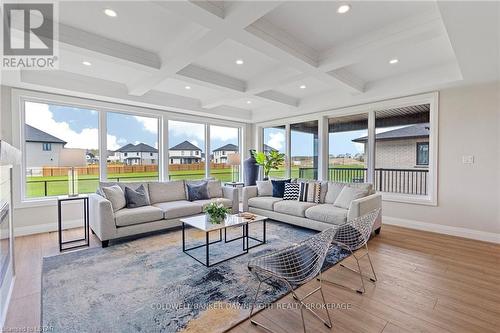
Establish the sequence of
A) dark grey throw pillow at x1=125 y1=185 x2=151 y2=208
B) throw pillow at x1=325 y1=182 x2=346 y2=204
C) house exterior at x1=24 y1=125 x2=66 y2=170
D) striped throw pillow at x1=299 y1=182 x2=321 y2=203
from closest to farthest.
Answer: dark grey throw pillow at x1=125 y1=185 x2=151 y2=208 < house exterior at x1=24 y1=125 x2=66 y2=170 < throw pillow at x1=325 y1=182 x2=346 y2=204 < striped throw pillow at x1=299 y1=182 x2=321 y2=203

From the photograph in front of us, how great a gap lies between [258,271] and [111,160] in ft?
14.6

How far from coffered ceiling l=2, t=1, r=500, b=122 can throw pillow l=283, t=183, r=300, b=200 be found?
197 centimetres

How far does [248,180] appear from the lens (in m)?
6.47

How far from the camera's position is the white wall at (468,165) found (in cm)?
365

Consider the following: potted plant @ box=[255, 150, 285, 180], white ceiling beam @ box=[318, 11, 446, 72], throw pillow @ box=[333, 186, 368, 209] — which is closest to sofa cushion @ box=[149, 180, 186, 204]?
potted plant @ box=[255, 150, 285, 180]

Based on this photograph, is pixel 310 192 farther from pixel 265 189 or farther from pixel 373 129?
pixel 373 129

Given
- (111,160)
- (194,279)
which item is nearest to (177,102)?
(111,160)

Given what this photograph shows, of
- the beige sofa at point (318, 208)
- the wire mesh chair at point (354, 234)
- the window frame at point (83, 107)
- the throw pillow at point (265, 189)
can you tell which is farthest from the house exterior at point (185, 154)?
the wire mesh chair at point (354, 234)

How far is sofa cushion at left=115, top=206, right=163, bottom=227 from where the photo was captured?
3529 mm

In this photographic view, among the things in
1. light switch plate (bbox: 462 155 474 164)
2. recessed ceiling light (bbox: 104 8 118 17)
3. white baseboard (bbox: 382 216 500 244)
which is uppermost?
recessed ceiling light (bbox: 104 8 118 17)

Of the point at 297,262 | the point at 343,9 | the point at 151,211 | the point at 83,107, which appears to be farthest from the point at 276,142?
the point at 297,262

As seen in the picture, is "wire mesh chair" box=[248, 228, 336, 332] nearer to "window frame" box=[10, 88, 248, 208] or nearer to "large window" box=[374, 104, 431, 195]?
"large window" box=[374, 104, 431, 195]

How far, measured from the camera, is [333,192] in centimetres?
438

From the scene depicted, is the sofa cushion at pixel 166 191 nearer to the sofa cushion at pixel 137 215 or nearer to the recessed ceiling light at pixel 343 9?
the sofa cushion at pixel 137 215
